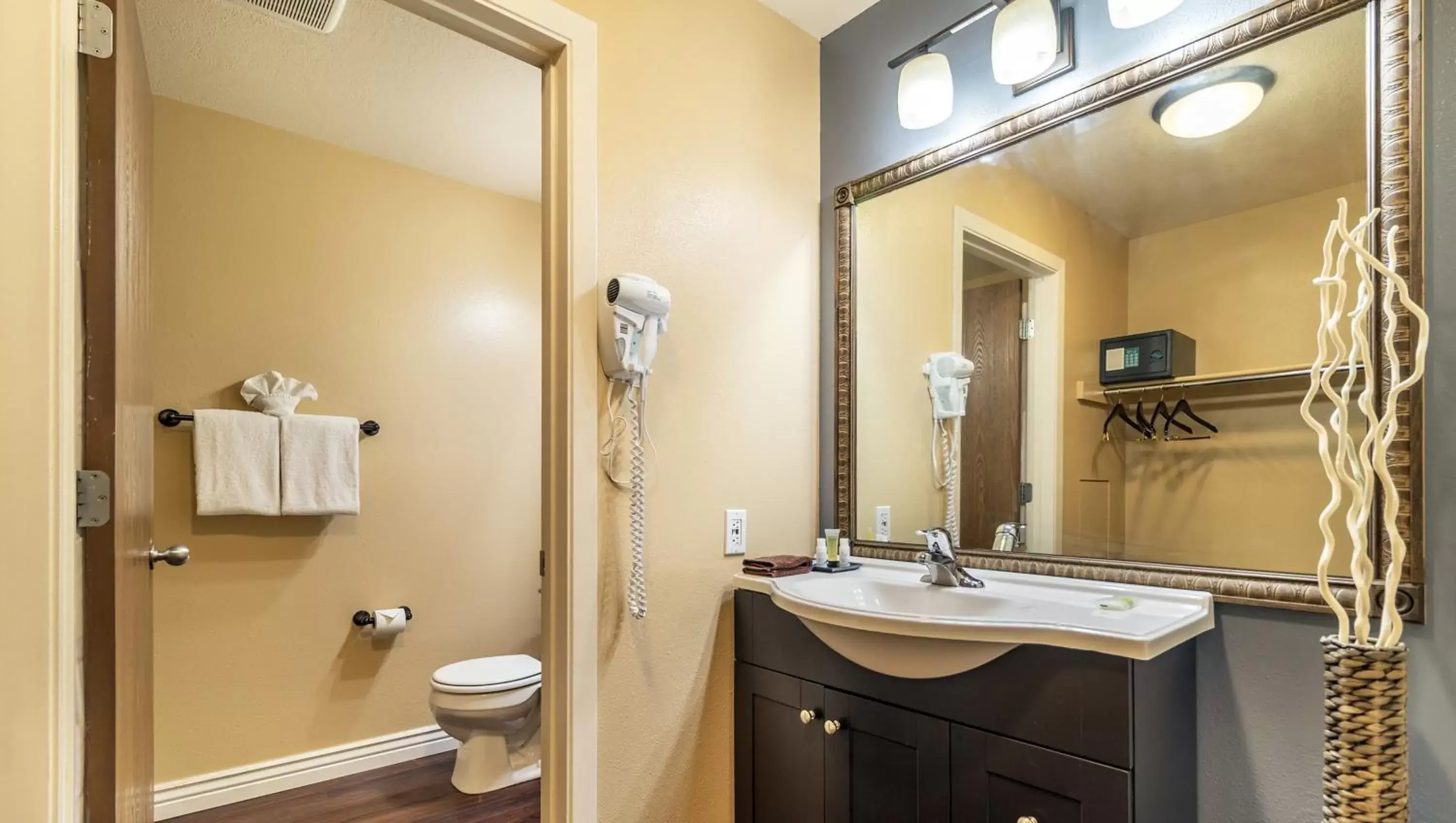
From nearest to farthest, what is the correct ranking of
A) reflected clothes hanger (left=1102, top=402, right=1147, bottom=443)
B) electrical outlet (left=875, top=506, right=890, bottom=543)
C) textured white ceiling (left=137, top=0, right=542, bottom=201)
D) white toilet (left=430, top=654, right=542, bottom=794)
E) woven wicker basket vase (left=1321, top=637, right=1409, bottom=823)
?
woven wicker basket vase (left=1321, top=637, right=1409, bottom=823), reflected clothes hanger (left=1102, top=402, right=1147, bottom=443), electrical outlet (left=875, top=506, right=890, bottom=543), textured white ceiling (left=137, top=0, right=542, bottom=201), white toilet (left=430, top=654, right=542, bottom=794)

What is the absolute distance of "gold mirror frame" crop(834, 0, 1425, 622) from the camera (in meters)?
1.14

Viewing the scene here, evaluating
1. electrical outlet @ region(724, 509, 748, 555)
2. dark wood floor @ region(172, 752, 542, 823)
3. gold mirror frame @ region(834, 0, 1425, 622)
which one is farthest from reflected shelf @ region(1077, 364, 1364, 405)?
dark wood floor @ region(172, 752, 542, 823)

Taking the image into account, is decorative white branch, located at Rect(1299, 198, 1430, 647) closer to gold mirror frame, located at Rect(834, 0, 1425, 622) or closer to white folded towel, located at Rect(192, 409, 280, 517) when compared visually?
gold mirror frame, located at Rect(834, 0, 1425, 622)

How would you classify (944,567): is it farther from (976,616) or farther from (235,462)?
(235,462)

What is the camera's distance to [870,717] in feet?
4.74

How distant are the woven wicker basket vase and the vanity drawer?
256 millimetres

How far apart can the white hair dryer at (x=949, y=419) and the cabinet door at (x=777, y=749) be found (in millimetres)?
564

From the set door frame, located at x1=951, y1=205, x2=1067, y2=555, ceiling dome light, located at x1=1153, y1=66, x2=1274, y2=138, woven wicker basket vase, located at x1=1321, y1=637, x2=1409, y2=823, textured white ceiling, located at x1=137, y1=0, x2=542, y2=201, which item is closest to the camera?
woven wicker basket vase, located at x1=1321, y1=637, x2=1409, y2=823

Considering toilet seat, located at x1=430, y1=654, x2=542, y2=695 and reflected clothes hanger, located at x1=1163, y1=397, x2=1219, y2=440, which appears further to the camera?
toilet seat, located at x1=430, y1=654, x2=542, y2=695

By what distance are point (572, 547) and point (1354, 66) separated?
171 centimetres

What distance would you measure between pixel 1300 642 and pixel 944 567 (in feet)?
2.11

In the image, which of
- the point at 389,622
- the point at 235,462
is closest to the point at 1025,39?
the point at 235,462

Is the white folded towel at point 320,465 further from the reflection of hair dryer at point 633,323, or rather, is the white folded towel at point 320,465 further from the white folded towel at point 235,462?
the reflection of hair dryer at point 633,323

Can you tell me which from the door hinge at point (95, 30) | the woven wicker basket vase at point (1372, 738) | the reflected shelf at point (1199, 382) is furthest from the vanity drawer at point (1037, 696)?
the door hinge at point (95, 30)
